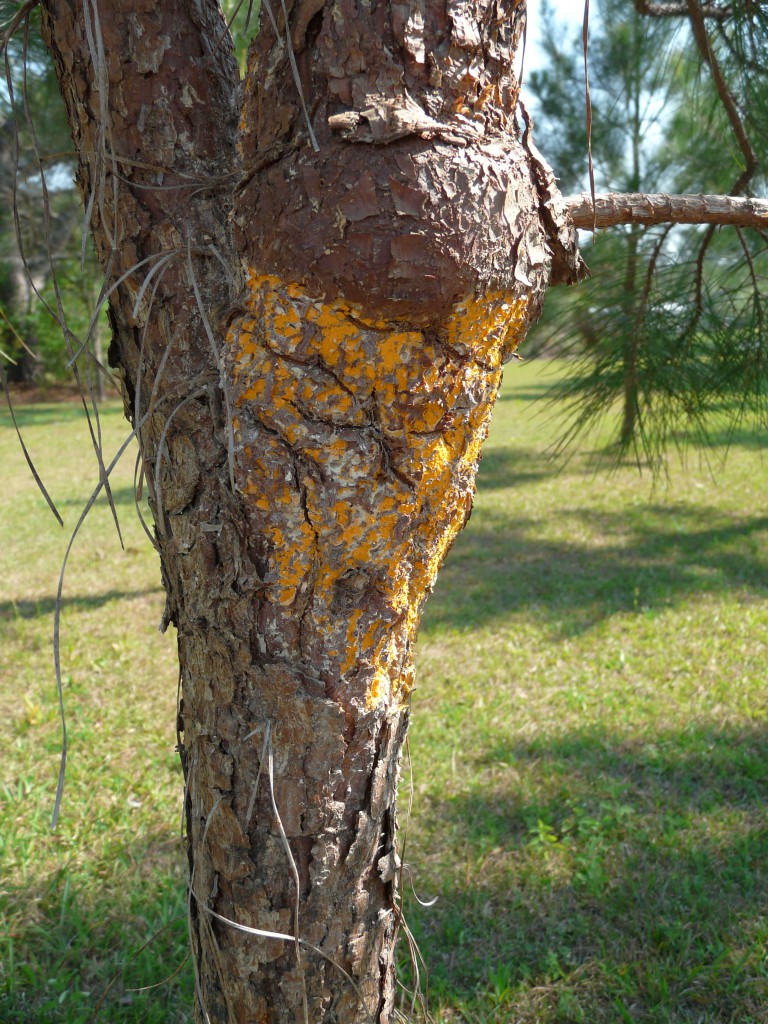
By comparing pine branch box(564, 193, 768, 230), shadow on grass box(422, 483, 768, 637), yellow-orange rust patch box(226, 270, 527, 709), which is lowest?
shadow on grass box(422, 483, 768, 637)

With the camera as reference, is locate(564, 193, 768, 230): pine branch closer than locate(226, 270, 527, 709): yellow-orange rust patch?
No

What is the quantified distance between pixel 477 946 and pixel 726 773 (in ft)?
3.67

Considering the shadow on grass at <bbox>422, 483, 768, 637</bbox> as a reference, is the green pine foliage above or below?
→ above

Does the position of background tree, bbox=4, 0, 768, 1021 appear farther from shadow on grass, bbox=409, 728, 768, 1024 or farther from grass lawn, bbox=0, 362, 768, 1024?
shadow on grass, bbox=409, 728, 768, 1024

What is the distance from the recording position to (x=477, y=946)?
198cm

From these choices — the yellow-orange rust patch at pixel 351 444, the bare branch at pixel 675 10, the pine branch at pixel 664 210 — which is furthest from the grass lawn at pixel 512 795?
the pine branch at pixel 664 210

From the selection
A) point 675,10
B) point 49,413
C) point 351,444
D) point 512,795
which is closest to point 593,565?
point 512,795

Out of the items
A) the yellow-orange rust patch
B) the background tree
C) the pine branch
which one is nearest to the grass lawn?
the background tree

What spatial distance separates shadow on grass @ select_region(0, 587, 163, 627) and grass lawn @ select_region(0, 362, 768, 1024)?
0.02 metres

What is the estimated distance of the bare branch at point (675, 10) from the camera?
2.22 m

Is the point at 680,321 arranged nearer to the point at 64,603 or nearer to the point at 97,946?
the point at 97,946

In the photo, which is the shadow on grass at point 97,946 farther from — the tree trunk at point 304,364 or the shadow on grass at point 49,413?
the shadow on grass at point 49,413

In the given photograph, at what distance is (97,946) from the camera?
200 cm

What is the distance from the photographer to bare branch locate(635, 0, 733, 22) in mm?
2219
